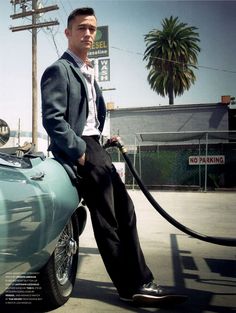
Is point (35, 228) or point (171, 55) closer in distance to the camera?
point (35, 228)

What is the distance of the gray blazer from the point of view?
87.8 inches

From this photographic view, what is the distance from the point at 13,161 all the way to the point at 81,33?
109cm

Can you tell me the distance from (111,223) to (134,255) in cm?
27

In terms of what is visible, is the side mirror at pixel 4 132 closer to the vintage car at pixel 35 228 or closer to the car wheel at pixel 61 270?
the car wheel at pixel 61 270

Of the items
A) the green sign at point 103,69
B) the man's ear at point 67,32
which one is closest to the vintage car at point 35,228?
the man's ear at point 67,32

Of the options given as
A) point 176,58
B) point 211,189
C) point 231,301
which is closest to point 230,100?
point 176,58

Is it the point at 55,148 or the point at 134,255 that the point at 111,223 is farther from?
the point at 55,148

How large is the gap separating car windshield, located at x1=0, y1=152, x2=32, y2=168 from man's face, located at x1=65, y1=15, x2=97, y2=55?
3.09ft

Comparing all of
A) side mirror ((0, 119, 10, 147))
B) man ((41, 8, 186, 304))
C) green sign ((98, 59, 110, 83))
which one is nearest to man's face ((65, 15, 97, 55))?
man ((41, 8, 186, 304))

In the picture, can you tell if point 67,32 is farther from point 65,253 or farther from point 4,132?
point 4,132

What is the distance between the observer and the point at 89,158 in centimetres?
238

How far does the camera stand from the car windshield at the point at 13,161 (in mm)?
1717

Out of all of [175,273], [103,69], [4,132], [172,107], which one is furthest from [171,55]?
[175,273]

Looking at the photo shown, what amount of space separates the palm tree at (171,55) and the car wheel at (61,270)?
1559cm
